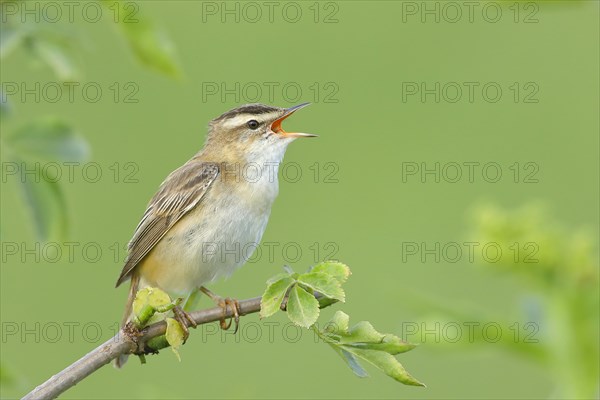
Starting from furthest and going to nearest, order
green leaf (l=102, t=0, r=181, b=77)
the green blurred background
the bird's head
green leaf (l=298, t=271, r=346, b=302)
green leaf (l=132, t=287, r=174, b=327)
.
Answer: the green blurred background, the bird's head, green leaf (l=102, t=0, r=181, b=77), green leaf (l=132, t=287, r=174, b=327), green leaf (l=298, t=271, r=346, b=302)

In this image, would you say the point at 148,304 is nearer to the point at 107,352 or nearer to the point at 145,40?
the point at 107,352

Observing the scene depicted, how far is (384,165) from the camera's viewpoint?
412 inches

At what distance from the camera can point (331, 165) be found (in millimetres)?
9969

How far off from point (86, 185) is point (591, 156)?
5371 mm

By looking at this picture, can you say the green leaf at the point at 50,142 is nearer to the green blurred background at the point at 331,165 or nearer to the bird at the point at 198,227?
the bird at the point at 198,227

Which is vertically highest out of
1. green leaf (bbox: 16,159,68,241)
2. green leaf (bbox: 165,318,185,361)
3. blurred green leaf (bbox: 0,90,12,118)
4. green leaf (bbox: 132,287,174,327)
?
blurred green leaf (bbox: 0,90,12,118)

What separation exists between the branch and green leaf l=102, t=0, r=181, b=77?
0.66m

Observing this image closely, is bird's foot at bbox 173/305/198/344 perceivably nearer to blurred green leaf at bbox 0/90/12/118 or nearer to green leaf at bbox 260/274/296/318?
green leaf at bbox 260/274/296/318

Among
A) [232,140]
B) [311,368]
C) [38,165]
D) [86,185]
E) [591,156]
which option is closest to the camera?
[38,165]

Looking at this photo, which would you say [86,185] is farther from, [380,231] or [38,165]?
[38,165]

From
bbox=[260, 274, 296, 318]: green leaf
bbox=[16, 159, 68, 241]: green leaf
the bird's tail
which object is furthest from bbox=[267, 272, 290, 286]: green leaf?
the bird's tail

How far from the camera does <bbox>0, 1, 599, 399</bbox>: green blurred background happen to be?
7.52m

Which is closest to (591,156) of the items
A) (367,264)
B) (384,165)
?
(384,165)

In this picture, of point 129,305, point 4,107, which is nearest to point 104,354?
point 4,107
